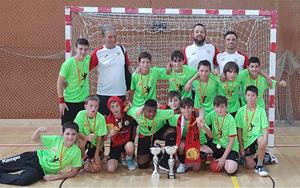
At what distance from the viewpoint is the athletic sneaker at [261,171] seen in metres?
4.62

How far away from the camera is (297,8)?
8.20 metres

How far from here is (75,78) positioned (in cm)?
498

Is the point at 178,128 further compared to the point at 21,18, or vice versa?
the point at 21,18

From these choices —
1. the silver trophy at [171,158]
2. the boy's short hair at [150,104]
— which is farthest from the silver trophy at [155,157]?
the boy's short hair at [150,104]

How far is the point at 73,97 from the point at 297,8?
5441mm

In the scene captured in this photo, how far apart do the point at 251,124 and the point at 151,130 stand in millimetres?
1222

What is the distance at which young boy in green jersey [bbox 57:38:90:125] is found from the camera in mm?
4922

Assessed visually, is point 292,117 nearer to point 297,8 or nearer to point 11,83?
point 297,8

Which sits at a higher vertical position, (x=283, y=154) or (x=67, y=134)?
(x=67, y=134)

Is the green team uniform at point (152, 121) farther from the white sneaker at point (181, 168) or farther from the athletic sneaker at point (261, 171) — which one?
the athletic sneaker at point (261, 171)

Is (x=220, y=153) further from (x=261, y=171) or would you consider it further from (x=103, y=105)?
(x=103, y=105)

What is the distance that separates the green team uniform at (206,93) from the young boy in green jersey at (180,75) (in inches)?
4.6

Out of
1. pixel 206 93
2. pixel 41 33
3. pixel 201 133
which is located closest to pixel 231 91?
pixel 206 93

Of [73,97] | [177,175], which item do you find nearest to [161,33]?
[73,97]
